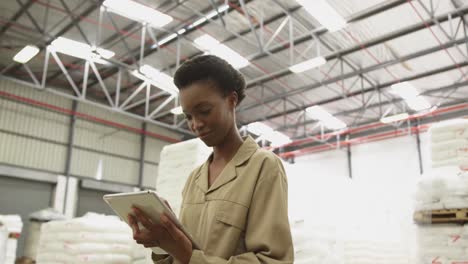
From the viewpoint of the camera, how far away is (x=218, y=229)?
3.93 feet

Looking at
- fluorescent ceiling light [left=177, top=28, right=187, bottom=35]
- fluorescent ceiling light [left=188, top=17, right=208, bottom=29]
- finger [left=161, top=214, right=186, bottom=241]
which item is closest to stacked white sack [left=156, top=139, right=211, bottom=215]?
finger [left=161, top=214, right=186, bottom=241]

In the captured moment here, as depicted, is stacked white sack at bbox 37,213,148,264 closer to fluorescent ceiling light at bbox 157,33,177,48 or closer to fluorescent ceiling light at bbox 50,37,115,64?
fluorescent ceiling light at bbox 50,37,115,64

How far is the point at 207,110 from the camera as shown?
128 cm

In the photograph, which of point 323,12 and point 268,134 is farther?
point 268,134

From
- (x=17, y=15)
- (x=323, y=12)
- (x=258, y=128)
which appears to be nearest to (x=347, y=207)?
(x=323, y=12)

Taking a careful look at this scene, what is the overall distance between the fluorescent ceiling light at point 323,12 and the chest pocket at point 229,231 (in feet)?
19.8

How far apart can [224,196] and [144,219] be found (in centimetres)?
25

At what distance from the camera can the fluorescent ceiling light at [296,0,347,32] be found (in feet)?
22.2

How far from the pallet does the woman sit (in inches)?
123

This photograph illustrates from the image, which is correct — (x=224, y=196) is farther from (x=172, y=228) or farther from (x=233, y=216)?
(x=172, y=228)

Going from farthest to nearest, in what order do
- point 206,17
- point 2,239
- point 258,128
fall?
1. point 258,128
2. point 206,17
3. point 2,239

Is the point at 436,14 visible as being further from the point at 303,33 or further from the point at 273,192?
the point at 273,192

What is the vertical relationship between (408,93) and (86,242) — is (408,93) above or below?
above

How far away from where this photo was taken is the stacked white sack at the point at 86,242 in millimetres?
5168
